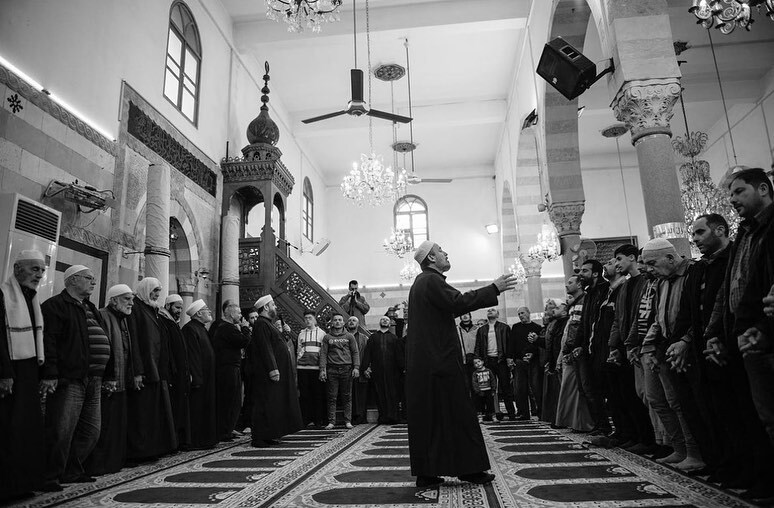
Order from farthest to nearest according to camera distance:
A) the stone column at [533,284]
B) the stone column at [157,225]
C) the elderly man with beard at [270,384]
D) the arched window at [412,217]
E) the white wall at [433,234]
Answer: the arched window at [412,217], the white wall at [433,234], the stone column at [533,284], the stone column at [157,225], the elderly man with beard at [270,384]

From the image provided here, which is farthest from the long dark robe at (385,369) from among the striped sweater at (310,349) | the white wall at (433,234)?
the white wall at (433,234)

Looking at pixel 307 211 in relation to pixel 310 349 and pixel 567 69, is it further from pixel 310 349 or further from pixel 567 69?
pixel 567 69

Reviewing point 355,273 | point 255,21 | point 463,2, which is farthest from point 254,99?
point 355,273

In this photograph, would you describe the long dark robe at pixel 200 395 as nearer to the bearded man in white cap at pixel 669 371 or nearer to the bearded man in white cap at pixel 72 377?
the bearded man in white cap at pixel 72 377

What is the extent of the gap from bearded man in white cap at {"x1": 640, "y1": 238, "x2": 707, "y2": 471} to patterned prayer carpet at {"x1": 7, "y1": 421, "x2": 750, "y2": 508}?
0.70 ft

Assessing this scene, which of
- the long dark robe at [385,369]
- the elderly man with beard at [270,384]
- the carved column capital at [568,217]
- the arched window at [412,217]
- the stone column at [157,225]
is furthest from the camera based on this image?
the arched window at [412,217]

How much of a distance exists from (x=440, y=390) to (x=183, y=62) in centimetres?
719

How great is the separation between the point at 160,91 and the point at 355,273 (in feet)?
31.4

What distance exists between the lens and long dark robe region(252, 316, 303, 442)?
5.09 metres

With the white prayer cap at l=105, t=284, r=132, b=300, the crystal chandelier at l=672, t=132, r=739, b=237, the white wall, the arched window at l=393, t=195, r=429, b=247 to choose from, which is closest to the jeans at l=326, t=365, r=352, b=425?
the white prayer cap at l=105, t=284, r=132, b=300

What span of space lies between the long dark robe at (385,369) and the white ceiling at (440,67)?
5.77 meters

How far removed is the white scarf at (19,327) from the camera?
2959 millimetres

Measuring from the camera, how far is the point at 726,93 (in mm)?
11164

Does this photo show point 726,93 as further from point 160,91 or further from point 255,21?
point 160,91
